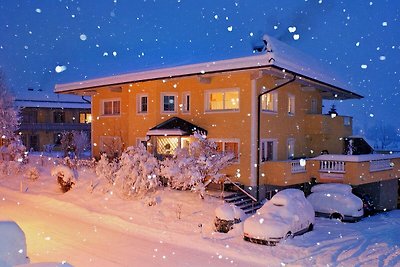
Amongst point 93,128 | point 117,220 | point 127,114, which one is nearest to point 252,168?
point 117,220

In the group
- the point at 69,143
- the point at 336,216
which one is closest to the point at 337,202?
the point at 336,216

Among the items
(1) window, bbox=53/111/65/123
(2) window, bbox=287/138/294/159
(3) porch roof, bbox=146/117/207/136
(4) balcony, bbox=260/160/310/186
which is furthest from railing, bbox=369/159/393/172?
(1) window, bbox=53/111/65/123

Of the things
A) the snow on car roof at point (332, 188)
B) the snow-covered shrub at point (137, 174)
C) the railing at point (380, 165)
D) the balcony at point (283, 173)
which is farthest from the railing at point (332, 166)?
the snow-covered shrub at point (137, 174)

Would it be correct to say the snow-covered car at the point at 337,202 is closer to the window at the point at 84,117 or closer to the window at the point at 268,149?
the window at the point at 268,149

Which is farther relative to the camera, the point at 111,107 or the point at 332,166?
the point at 111,107

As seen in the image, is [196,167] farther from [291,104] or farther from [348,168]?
[291,104]

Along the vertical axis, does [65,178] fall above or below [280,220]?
above

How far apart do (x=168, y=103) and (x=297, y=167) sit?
333 inches

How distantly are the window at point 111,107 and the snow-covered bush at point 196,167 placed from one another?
9801 mm

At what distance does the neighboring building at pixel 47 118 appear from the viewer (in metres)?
46.3

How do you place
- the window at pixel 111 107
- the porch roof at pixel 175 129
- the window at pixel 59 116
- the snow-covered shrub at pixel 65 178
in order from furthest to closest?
the window at pixel 59 116 → the window at pixel 111 107 → the snow-covered shrub at pixel 65 178 → the porch roof at pixel 175 129

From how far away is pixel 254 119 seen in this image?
1922cm

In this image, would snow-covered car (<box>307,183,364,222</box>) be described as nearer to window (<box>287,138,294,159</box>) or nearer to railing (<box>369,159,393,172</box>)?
railing (<box>369,159,393,172</box>)

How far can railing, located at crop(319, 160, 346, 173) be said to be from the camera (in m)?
19.3
